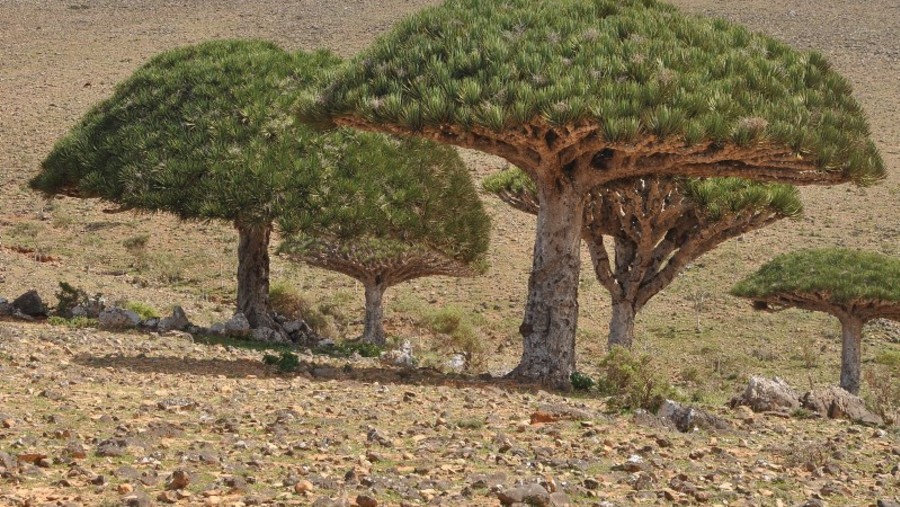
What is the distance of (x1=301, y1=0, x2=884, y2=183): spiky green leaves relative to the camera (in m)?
10.9

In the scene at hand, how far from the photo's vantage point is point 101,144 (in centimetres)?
1586

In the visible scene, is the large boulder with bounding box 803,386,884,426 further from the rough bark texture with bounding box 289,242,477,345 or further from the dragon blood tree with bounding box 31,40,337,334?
the rough bark texture with bounding box 289,242,477,345

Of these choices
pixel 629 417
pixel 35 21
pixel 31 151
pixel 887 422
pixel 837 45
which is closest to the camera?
pixel 629 417

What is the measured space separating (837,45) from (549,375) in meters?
45.0

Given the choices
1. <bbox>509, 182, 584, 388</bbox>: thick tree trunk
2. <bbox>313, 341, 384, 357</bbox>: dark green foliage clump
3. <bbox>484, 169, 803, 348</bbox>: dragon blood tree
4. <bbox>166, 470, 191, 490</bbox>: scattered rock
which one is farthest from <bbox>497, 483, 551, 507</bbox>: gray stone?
<bbox>484, 169, 803, 348</bbox>: dragon blood tree

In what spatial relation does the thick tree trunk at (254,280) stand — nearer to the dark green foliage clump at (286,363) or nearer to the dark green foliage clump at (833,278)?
the dark green foliage clump at (286,363)

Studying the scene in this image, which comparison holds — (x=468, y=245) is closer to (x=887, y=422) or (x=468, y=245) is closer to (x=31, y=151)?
(x=887, y=422)

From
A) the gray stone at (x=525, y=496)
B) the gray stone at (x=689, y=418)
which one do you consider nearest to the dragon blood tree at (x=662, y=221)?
the gray stone at (x=689, y=418)

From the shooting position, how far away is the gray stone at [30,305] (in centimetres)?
1638

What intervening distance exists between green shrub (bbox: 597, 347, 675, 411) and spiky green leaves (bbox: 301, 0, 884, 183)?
2133mm

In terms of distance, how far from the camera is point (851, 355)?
831 inches

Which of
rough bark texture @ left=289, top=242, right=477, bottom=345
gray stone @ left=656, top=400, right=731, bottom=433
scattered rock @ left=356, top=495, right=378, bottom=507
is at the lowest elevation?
scattered rock @ left=356, top=495, right=378, bottom=507

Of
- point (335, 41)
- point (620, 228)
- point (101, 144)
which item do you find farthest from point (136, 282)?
point (335, 41)

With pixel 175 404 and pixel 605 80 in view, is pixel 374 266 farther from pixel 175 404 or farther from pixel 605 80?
pixel 175 404
